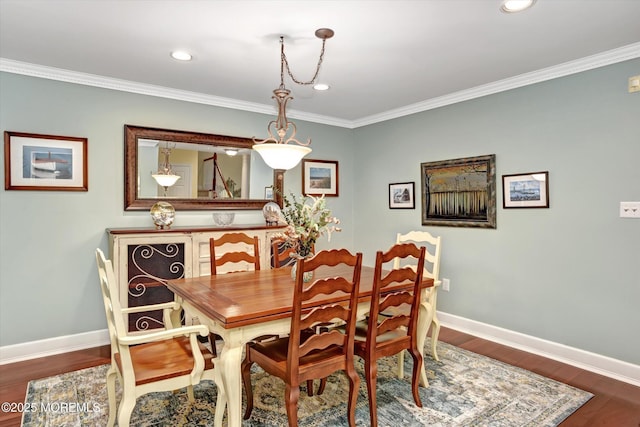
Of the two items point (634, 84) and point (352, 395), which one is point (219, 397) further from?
point (634, 84)

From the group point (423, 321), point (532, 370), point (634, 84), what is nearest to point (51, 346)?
point (423, 321)

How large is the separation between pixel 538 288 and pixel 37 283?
4.29 meters

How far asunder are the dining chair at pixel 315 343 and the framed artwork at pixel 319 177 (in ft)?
8.87

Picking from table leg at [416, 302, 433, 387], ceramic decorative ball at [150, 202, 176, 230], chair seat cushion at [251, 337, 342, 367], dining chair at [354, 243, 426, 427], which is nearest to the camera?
chair seat cushion at [251, 337, 342, 367]

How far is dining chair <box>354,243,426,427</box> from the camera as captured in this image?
2078 millimetres

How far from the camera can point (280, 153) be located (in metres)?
2.40

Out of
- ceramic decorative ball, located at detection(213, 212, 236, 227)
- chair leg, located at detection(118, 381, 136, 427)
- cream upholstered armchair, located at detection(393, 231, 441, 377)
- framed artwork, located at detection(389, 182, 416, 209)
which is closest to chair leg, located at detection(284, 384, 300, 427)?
chair leg, located at detection(118, 381, 136, 427)

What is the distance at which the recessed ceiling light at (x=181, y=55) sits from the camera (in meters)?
2.77

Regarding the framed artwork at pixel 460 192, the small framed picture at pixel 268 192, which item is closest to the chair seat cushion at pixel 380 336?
the framed artwork at pixel 460 192

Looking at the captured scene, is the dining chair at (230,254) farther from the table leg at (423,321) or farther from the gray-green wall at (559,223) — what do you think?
the gray-green wall at (559,223)

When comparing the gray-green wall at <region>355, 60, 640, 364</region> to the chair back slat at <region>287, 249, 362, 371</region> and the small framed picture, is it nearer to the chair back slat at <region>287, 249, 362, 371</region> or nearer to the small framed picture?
the small framed picture

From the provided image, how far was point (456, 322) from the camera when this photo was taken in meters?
3.87

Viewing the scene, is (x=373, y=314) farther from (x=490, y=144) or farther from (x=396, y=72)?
(x=490, y=144)

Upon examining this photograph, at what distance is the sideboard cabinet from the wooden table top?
2.82ft
